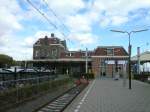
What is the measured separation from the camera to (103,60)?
11412cm

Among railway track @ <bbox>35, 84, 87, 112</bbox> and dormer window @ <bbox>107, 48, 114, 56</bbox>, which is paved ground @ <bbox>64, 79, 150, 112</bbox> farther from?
dormer window @ <bbox>107, 48, 114, 56</bbox>

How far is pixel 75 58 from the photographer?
124 meters

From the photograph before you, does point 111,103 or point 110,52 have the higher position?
point 110,52

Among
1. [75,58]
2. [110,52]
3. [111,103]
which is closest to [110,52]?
[110,52]

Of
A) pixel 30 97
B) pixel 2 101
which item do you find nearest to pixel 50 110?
pixel 2 101

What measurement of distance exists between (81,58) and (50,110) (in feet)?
342

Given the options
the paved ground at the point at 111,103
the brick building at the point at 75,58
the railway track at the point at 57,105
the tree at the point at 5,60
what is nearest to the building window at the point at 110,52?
the brick building at the point at 75,58

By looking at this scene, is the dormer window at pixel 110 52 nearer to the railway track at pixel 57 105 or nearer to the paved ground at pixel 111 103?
the paved ground at pixel 111 103

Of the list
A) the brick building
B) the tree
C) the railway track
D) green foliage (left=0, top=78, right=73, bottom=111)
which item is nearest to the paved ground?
the railway track

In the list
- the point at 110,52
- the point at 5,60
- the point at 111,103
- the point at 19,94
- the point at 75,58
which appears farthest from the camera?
the point at 5,60

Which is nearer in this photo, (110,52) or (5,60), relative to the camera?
(110,52)

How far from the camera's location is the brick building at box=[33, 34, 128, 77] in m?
113

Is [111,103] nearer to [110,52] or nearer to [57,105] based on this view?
[57,105]

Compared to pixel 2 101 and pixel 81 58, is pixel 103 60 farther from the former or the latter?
pixel 2 101
